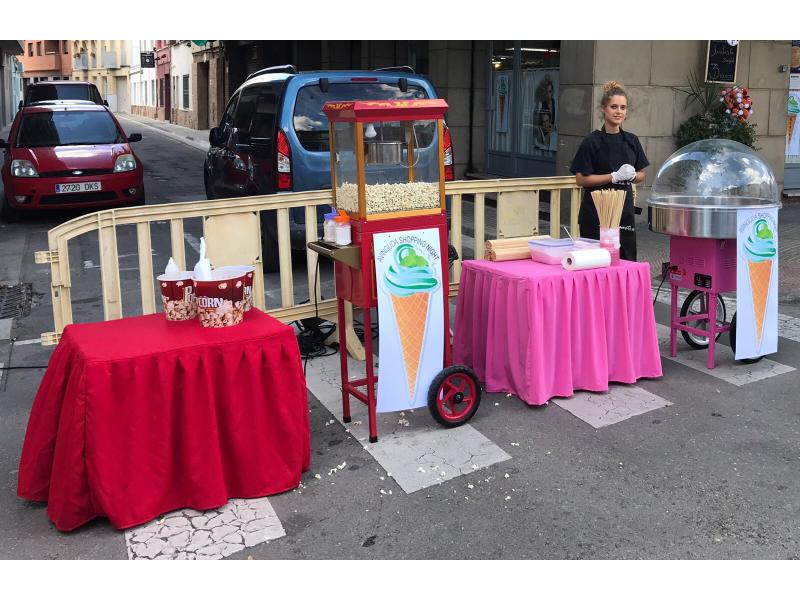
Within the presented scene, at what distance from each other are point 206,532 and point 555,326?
2338 millimetres

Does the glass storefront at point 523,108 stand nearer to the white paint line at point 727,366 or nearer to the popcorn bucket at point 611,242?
the white paint line at point 727,366

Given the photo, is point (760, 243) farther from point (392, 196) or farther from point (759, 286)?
point (392, 196)

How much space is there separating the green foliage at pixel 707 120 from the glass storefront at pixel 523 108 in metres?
1.94

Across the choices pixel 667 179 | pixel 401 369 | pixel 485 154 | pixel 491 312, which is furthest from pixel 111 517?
pixel 485 154

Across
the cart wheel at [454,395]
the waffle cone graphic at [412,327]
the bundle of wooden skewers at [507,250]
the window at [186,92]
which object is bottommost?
the cart wheel at [454,395]

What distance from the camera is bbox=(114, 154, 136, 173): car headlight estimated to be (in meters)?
12.2

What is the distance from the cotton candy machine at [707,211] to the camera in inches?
209

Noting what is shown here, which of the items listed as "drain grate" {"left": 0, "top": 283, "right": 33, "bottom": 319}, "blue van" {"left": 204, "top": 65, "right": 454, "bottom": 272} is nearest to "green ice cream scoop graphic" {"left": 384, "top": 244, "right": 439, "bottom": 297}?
"blue van" {"left": 204, "top": 65, "right": 454, "bottom": 272}

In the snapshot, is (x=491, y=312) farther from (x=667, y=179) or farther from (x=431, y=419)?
(x=667, y=179)

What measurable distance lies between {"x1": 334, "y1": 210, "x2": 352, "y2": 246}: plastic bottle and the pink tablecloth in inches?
42.0

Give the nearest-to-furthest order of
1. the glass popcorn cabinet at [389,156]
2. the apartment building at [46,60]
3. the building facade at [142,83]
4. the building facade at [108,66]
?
the glass popcorn cabinet at [389,156] < the building facade at [142,83] < the building facade at [108,66] < the apartment building at [46,60]

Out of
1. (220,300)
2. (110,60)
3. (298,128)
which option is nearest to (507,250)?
(220,300)

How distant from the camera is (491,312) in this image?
5047 mm

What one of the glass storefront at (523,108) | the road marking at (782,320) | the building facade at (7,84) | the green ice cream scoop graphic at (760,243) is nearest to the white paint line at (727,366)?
the road marking at (782,320)
